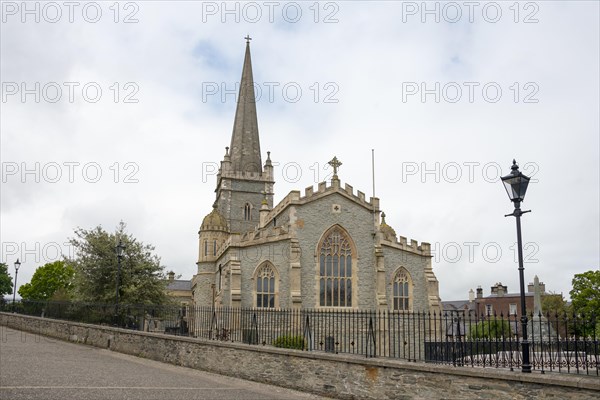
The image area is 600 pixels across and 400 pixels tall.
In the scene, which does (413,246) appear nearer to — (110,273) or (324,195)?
(324,195)

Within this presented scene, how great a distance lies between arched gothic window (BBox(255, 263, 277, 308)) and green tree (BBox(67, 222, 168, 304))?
18.7 feet

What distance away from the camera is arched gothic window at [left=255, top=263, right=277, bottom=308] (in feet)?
99.8

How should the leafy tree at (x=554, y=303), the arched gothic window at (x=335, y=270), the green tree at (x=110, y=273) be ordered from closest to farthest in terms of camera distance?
the green tree at (x=110, y=273) < the arched gothic window at (x=335, y=270) < the leafy tree at (x=554, y=303)

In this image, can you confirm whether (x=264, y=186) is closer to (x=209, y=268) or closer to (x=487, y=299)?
(x=209, y=268)

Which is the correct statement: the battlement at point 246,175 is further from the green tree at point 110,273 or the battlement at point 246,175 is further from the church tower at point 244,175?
the green tree at point 110,273

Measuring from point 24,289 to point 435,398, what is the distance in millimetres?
72595

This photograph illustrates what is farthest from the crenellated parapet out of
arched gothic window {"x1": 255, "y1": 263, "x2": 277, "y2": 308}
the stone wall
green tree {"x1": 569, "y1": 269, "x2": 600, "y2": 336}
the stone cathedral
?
green tree {"x1": 569, "y1": 269, "x2": 600, "y2": 336}

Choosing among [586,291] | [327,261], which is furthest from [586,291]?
[327,261]

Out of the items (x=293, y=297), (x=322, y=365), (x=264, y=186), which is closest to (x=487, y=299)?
(x=264, y=186)

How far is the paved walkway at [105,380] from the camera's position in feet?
36.6

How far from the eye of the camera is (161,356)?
1827 centimetres

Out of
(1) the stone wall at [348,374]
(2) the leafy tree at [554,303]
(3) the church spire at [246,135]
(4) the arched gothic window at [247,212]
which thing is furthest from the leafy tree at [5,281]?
(2) the leafy tree at [554,303]

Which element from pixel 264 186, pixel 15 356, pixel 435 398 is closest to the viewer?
pixel 435 398

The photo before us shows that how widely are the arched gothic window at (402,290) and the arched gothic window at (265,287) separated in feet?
27.4
